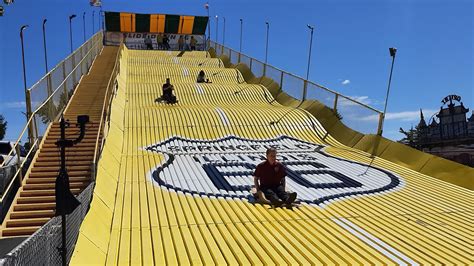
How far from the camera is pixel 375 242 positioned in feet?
20.1

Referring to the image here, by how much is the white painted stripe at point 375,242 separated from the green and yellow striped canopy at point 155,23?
37.7 meters

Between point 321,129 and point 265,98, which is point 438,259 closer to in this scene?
point 321,129

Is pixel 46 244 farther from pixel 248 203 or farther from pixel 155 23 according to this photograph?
pixel 155 23

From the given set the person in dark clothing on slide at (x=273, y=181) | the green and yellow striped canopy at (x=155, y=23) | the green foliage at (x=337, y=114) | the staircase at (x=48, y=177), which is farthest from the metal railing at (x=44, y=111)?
the green and yellow striped canopy at (x=155, y=23)

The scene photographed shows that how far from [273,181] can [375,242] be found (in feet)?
7.20

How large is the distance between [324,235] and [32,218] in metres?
5.54

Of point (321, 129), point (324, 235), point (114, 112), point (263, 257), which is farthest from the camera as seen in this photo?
point (321, 129)

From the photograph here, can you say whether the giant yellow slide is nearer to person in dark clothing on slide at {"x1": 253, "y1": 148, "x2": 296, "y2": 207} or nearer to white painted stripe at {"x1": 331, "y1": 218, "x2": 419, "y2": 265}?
white painted stripe at {"x1": 331, "y1": 218, "x2": 419, "y2": 265}

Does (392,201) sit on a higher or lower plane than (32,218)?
higher

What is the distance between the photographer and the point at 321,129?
48.0 ft

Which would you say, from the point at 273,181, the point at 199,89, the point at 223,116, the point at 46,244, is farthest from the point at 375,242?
the point at 199,89

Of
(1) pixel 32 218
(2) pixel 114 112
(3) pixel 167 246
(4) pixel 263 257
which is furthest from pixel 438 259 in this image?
(2) pixel 114 112

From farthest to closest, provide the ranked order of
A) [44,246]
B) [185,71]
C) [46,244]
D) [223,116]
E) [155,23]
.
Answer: [155,23] → [185,71] → [223,116] → [46,244] → [44,246]

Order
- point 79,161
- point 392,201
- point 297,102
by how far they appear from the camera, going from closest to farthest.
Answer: point 392,201, point 79,161, point 297,102
